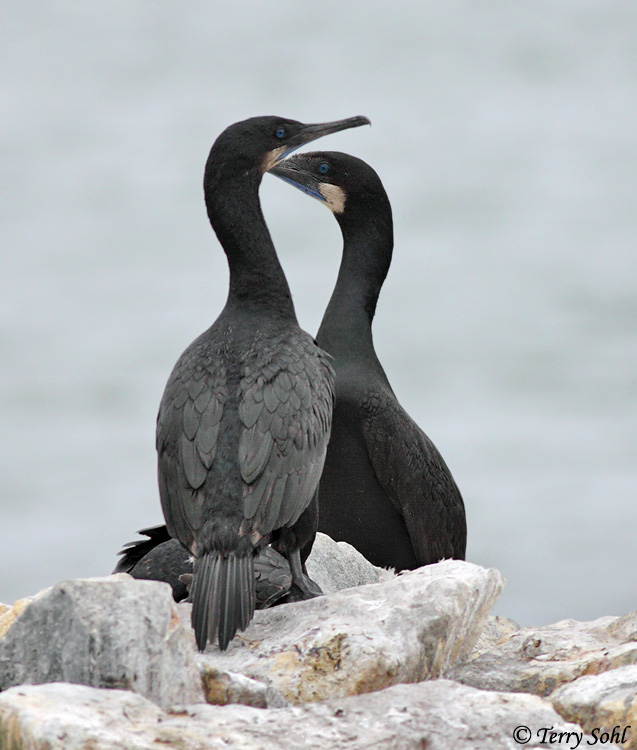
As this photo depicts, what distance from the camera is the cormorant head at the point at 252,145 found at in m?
5.63

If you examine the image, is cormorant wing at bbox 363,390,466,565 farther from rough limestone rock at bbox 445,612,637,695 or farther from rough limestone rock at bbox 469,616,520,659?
rough limestone rock at bbox 445,612,637,695

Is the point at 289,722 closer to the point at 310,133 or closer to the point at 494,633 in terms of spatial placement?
the point at 310,133

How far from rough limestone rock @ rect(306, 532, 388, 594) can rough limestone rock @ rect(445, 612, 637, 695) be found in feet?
3.45

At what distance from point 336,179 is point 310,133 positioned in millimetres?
1817

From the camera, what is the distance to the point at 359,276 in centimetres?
795

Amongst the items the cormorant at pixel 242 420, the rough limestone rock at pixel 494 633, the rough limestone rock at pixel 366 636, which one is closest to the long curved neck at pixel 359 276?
the rough limestone rock at pixel 494 633

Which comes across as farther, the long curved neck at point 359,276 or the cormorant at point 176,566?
the long curved neck at point 359,276

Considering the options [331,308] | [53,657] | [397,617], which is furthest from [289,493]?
[331,308]

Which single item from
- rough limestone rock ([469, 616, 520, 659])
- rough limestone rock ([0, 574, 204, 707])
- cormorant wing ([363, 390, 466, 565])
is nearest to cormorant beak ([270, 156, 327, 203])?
cormorant wing ([363, 390, 466, 565])

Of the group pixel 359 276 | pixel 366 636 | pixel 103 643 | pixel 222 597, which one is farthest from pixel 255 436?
pixel 359 276

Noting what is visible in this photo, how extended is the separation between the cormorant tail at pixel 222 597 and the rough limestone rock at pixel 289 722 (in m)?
0.88

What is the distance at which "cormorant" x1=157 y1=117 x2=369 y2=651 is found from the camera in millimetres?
4711

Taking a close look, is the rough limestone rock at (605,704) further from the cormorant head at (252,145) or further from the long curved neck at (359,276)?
the long curved neck at (359,276)

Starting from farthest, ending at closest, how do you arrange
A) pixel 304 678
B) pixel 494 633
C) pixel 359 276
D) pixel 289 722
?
pixel 359 276 → pixel 494 633 → pixel 304 678 → pixel 289 722
